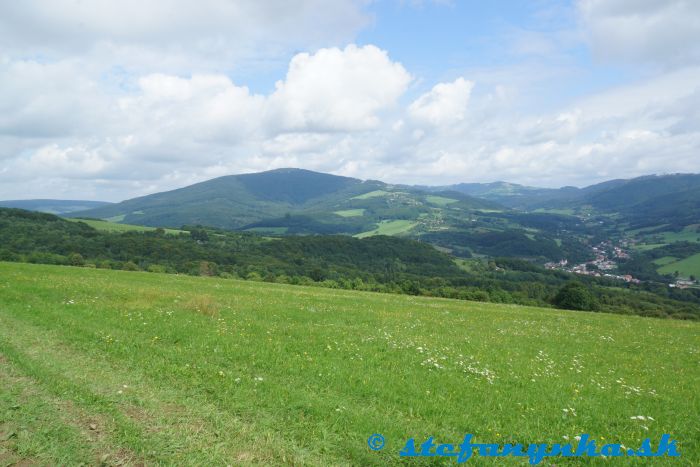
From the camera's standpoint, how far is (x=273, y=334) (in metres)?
18.1

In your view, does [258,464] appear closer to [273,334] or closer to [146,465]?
[146,465]

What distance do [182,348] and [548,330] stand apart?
22.4m

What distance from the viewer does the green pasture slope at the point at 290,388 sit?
8.53 metres

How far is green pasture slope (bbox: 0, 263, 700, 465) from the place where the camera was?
8.53 m

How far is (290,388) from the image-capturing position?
11.6m
